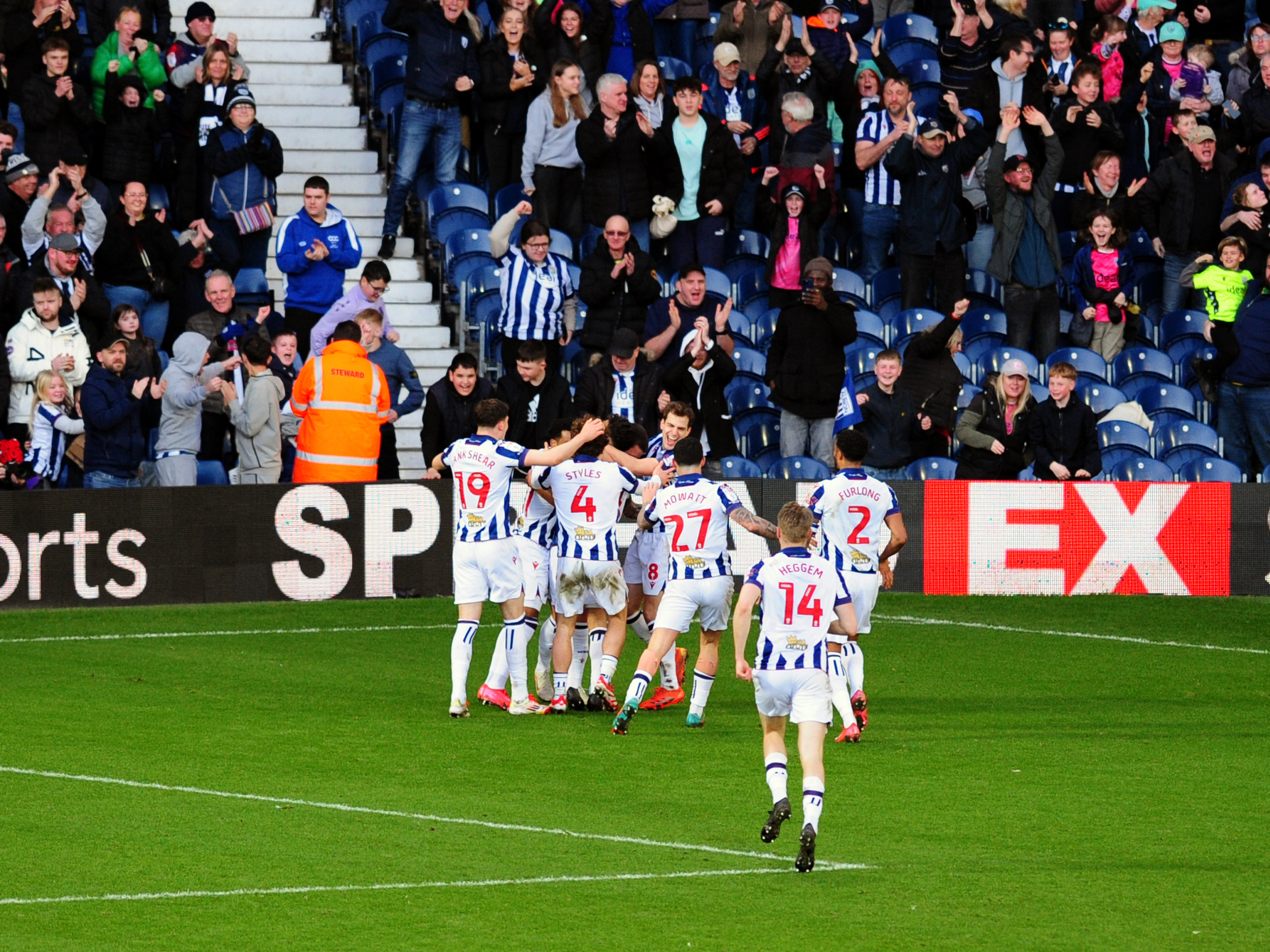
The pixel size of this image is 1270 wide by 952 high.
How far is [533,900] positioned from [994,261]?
1382cm

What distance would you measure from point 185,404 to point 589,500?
5717 millimetres

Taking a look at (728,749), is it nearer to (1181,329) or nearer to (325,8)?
(1181,329)

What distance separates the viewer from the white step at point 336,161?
869 inches

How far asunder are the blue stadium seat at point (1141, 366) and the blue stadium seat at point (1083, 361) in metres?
0.29

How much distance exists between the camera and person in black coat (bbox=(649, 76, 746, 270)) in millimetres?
20172

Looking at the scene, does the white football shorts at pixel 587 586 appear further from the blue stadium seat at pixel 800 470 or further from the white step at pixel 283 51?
the white step at pixel 283 51

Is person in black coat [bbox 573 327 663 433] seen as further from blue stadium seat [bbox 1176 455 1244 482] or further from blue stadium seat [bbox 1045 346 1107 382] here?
blue stadium seat [bbox 1176 455 1244 482]

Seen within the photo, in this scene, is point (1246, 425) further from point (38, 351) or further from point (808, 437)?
point (38, 351)

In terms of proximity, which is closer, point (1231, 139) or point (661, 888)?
point (661, 888)

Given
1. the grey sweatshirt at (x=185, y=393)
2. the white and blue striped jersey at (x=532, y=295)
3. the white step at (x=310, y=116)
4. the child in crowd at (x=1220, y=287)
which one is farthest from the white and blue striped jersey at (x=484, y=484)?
the white step at (x=310, y=116)

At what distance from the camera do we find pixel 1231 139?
73.9 feet

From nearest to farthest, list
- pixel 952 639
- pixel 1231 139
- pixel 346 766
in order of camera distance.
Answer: pixel 346 766, pixel 952 639, pixel 1231 139

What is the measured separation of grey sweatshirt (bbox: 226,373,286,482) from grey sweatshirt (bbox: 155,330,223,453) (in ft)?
1.10

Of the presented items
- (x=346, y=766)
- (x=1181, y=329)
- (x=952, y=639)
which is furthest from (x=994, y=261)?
(x=346, y=766)
